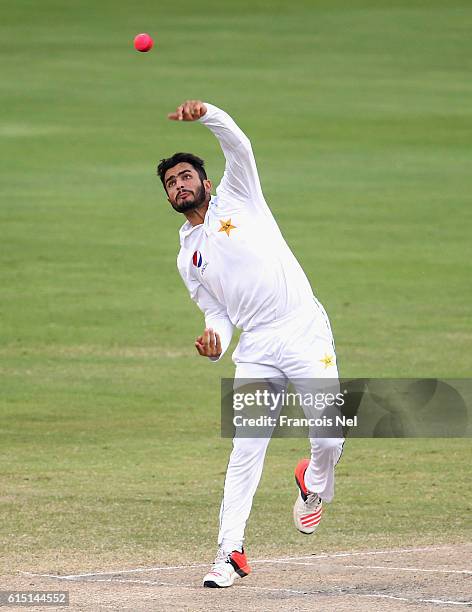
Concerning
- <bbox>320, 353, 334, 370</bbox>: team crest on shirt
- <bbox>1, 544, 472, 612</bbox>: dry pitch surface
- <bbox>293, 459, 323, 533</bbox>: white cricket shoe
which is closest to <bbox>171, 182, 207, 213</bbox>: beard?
<bbox>320, 353, 334, 370</bbox>: team crest on shirt

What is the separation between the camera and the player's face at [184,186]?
29.5 feet

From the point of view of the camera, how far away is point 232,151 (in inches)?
350

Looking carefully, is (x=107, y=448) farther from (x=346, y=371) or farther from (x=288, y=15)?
(x=288, y=15)

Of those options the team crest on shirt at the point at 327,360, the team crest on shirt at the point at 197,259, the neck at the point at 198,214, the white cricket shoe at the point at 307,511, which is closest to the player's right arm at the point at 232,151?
the neck at the point at 198,214

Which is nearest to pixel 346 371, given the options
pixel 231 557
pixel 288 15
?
pixel 231 557

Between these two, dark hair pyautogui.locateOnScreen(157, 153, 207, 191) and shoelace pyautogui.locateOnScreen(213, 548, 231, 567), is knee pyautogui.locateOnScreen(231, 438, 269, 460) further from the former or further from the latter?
dark hair pyautogui.locateOnScreen(157, 153, 207, 191)

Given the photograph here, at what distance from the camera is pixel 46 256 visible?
24.8 meters

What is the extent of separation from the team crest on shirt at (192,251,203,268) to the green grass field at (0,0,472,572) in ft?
6.84

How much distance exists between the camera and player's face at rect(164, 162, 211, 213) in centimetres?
900

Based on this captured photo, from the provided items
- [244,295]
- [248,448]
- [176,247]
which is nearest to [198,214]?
[244,295]

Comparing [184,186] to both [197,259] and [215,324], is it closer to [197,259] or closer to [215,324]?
[197,259]

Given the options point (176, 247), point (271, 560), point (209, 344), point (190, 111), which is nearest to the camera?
point (190, 111)

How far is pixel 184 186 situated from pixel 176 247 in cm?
1636

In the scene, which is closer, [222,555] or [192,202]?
[222,555]
